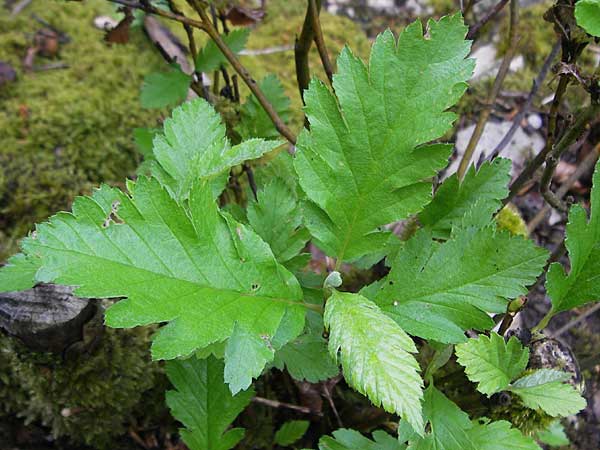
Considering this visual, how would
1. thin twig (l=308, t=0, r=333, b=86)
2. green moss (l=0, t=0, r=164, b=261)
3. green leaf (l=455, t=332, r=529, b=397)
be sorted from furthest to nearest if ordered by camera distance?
green moss (l=0, t=0, r=164, b=261)
thin twig (l=308, t=0, r=333, b=86)
green leaf (l=455, t=332, r=529, b=397)

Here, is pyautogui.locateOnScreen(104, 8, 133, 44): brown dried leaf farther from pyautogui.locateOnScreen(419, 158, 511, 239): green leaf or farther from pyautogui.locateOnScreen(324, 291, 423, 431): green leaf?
pyautogui.locateOnScreen(324, 291, 423, 431): green leaf

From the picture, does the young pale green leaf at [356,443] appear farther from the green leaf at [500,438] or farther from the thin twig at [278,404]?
the thin twig at [278,404]

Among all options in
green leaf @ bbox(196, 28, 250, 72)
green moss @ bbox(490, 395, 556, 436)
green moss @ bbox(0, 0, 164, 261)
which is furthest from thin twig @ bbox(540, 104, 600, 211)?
green moss @ bbox(0, 0, 164, 261)

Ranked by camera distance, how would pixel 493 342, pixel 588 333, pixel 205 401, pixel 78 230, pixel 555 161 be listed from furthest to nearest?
pixel 588 333 → pixel 205 401 → pixel 555 161 → pixel 493 342 → pixel 78 230

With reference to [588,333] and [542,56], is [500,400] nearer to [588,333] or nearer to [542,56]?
[588,333]

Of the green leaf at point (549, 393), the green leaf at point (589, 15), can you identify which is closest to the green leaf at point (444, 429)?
the green leaf at point (549, 393)

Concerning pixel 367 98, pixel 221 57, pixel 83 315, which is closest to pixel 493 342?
pixel 367 98

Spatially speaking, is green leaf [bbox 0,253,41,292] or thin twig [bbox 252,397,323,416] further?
thin twig [bbox 252,397,323,416]
